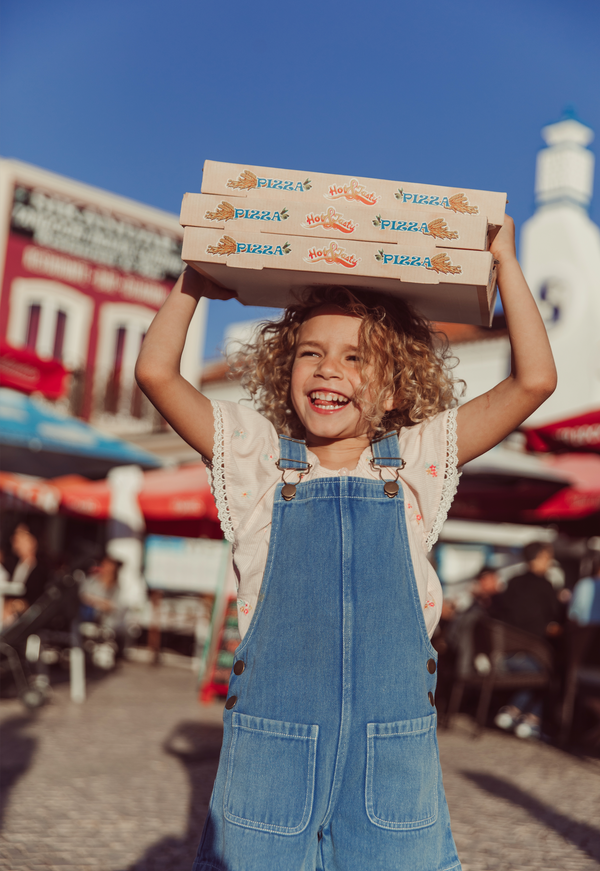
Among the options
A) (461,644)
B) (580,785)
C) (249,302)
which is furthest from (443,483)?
(461,644)

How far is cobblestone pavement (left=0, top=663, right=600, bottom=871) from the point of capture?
13.5ft

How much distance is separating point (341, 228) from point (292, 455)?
1.67ft

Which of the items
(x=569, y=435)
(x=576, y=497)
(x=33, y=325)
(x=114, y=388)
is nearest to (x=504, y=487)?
(x=576, y=497)

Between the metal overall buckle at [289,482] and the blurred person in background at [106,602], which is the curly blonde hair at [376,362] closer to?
the metal overall buckle at [289,482]

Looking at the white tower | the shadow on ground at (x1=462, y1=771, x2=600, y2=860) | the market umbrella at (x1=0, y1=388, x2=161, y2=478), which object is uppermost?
the white tower

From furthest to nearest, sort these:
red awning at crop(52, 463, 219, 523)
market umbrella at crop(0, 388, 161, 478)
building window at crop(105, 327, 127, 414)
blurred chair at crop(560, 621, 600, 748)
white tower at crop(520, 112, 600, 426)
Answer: white tower at crop(520, 112, 600, 426), building window at crop(105, 327, 127, 414), red awning at crop(52, 463, 219, 523), market umbrella at crop(0, 388, 161, 478), blurred chair at crop(560, 621, 600, 748)

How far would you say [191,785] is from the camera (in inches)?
209

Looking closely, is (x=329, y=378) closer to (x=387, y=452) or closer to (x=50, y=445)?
(x=387, y=452)

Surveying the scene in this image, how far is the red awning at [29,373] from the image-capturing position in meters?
8.83

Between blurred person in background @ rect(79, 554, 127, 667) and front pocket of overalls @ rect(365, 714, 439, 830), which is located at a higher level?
front pocket of overalls @ rect(365, 714, 439, 830)

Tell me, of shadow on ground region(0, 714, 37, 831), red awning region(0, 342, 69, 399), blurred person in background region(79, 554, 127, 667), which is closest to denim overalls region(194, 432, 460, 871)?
shadow on ground region(0, 714, 37, 831)

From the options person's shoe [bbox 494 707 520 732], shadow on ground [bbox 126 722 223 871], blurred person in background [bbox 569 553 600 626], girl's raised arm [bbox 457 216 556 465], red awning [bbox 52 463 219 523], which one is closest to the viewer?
girl's raised arm [bbox 457 216 556 465]

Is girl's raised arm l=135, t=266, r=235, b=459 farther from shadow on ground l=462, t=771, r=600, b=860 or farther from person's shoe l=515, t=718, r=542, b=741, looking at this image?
person's shoe l=515, t=718, r=542, b=741

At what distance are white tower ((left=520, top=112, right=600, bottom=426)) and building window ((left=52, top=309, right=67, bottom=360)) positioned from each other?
10.9m
